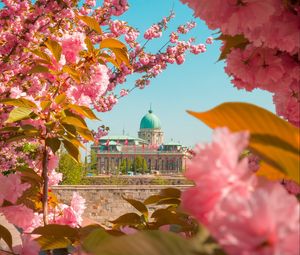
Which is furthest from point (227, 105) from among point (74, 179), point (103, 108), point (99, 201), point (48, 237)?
point (74, 179)

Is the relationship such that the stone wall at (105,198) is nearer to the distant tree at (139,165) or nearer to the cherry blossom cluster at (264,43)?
the cherry blossom cluster at (264,43)

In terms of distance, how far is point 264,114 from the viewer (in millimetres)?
460

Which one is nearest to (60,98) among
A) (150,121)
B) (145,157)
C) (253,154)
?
(253,154)

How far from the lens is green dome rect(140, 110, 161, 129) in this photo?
5636 centimetres

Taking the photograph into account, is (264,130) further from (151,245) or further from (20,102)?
(20,102)

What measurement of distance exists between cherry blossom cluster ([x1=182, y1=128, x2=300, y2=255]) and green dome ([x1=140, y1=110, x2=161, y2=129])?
55.4 metres

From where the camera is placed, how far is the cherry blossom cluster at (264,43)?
0.73 metres

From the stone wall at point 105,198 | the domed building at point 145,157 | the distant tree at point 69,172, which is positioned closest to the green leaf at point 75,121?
the stone wall at point 105,198

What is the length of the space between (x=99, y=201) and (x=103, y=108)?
34.2ft

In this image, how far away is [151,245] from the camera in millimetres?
324

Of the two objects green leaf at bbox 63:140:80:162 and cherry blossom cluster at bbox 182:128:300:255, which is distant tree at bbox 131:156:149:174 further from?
cherry blossom cluster at bbox 182:128:300:255

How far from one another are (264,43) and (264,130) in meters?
0.43

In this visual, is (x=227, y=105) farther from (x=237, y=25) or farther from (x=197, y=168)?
(x=237, y=25)

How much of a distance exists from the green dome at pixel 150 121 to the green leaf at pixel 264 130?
55.3 m
